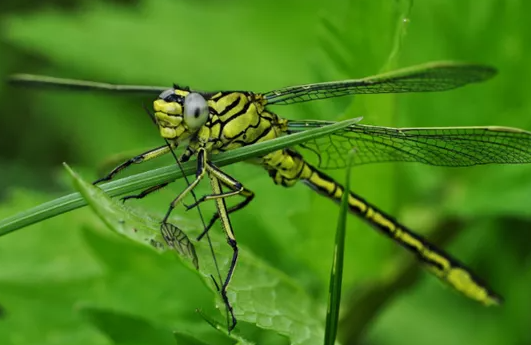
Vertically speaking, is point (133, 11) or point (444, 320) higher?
point (133, 11)

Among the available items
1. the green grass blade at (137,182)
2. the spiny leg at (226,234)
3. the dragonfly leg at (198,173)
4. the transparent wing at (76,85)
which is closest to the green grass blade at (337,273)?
the green grass blade at (137,182)

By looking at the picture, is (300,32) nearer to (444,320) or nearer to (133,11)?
(133,11)

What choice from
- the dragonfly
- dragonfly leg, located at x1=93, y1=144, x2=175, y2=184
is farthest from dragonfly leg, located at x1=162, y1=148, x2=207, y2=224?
dragonfly leg, located at x1=93, y1=144, x2=175, y2=184

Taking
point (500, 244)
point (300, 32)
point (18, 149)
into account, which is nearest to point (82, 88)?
point (500, 244)

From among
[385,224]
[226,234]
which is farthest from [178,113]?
[385,224]

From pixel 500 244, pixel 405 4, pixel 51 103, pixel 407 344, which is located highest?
pixel 51 103

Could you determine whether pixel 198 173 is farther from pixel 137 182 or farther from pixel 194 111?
pixel 137 182

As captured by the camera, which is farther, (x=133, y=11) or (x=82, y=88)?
(x=133, y=11)

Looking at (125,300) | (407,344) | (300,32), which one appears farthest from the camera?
(300,32)
